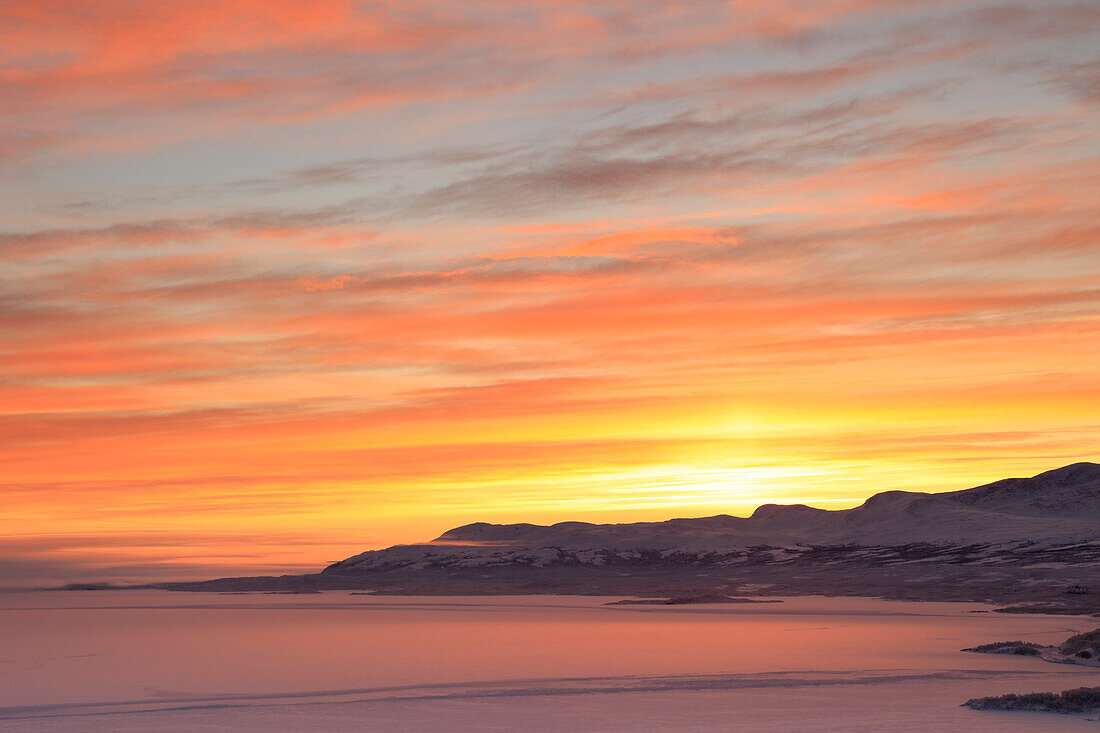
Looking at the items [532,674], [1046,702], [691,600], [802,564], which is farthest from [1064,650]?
[802,564]

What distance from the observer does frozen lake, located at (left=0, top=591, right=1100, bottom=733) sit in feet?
102

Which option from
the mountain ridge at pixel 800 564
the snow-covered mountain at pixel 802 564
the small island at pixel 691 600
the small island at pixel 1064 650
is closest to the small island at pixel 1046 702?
the small island at pixel 1064 650

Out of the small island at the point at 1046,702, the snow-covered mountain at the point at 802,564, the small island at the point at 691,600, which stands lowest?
the small island at the point at 691,600

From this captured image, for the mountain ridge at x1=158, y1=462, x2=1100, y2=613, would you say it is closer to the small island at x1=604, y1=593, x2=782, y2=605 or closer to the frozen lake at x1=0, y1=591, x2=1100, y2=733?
the small island at x1=604, y1=593, x2=782, y2=605

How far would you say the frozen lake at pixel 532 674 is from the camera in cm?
3112

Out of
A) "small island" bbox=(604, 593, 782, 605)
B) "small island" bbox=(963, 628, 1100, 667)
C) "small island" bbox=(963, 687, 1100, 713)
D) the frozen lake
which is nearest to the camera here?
the frozen lake

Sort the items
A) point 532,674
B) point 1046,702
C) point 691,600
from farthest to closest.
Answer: point 691,600
point 532,674
point 1046,702

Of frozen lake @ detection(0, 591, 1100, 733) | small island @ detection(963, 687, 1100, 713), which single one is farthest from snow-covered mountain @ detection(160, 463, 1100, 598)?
small island @ detection(963, 687, 1100, 713)

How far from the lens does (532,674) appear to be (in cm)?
4191

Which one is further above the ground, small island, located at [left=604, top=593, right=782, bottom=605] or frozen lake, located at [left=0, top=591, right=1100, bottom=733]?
frozen lake, located at [left=0, top=591, right=1100, bottom=733]

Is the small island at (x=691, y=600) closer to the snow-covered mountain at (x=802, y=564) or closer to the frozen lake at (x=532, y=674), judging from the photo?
the snow-covered mountain at (x=802, y=564)

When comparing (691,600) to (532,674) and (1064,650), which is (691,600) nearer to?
(1064,650)

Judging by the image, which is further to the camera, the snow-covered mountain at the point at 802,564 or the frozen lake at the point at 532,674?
the snow-covered mountain at the point at 802,564

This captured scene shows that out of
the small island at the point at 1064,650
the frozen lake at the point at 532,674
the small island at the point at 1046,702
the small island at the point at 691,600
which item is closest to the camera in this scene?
the frozen lake at the point at 532,674
